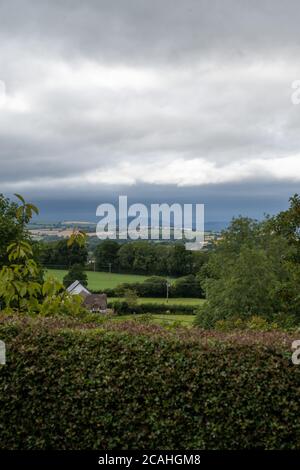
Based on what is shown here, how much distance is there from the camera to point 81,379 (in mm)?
4465

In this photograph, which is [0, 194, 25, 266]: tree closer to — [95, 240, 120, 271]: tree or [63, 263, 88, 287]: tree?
[63, 263, 88, 287]: tree

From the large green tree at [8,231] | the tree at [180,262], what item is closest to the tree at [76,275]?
the large green tree at [8,231]

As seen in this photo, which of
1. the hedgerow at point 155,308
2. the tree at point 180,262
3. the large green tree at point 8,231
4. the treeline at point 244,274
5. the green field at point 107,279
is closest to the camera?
the large green tree at point 8,231

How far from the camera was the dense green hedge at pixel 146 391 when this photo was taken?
430cm

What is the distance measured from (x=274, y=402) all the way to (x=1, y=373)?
2478 millimetres

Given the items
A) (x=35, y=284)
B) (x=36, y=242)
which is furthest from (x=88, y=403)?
(x=36, y=242)

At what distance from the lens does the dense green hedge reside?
4297mm

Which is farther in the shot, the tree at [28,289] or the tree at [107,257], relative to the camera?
the tree at [107,257]

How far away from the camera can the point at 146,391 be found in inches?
174

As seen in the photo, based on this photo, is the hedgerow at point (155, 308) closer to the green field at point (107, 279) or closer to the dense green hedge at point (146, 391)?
the green field at point (107, 279)

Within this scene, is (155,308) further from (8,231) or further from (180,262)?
(8,231)

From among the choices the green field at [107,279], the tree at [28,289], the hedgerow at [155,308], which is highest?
the tree at [28,289]

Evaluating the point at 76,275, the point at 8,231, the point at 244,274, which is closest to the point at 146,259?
the point at 76,275

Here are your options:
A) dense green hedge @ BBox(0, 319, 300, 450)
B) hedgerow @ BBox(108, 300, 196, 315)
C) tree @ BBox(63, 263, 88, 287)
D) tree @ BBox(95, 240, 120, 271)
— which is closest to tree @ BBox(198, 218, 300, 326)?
hedgerow @ BBox(108, 300, 196, 315)
